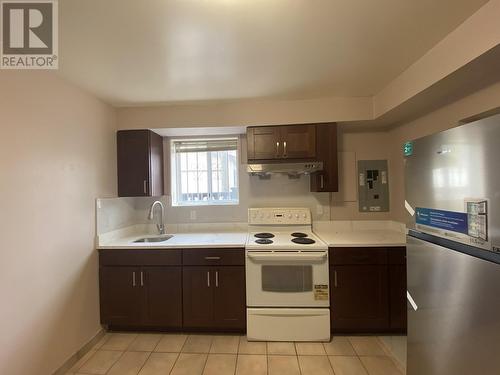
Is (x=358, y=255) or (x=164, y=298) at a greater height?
(x=358, y=255)

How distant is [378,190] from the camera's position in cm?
291

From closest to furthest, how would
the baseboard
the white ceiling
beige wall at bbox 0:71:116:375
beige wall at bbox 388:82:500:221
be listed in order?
the white ceiling
beige wall at bbox 0:71:116:375
beige wall at bbox 388:82:500:221
the baseboard

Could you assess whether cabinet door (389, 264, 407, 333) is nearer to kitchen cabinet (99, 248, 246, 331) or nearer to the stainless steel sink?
kitchen cabinet (99, 248, 246, 331)

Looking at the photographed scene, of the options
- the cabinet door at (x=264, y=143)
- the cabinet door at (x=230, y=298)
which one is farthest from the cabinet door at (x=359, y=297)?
the cabinet door at (x=264, y=143)

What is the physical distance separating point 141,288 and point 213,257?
761mm

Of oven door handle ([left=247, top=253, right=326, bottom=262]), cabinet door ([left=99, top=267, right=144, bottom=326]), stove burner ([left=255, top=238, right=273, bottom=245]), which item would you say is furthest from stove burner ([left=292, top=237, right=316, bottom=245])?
cabinet door ([left=99, top=267, right=144, bottom=326])

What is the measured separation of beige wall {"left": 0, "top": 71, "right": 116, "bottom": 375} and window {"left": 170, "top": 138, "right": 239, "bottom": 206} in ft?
2.98

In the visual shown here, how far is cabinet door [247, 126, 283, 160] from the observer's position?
102 inches

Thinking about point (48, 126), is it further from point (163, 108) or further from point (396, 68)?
point (396, 68)

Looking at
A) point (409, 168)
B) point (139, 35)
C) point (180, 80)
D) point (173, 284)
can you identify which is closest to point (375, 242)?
point (409, 168)

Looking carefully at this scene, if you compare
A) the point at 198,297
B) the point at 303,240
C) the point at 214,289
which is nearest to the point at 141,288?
the point at 198,297

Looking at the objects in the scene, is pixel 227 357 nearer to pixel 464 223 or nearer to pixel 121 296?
pixel 121 296

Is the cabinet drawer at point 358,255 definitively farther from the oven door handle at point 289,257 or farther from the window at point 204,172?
the window at point 204,172

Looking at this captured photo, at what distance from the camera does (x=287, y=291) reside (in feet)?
7.38
